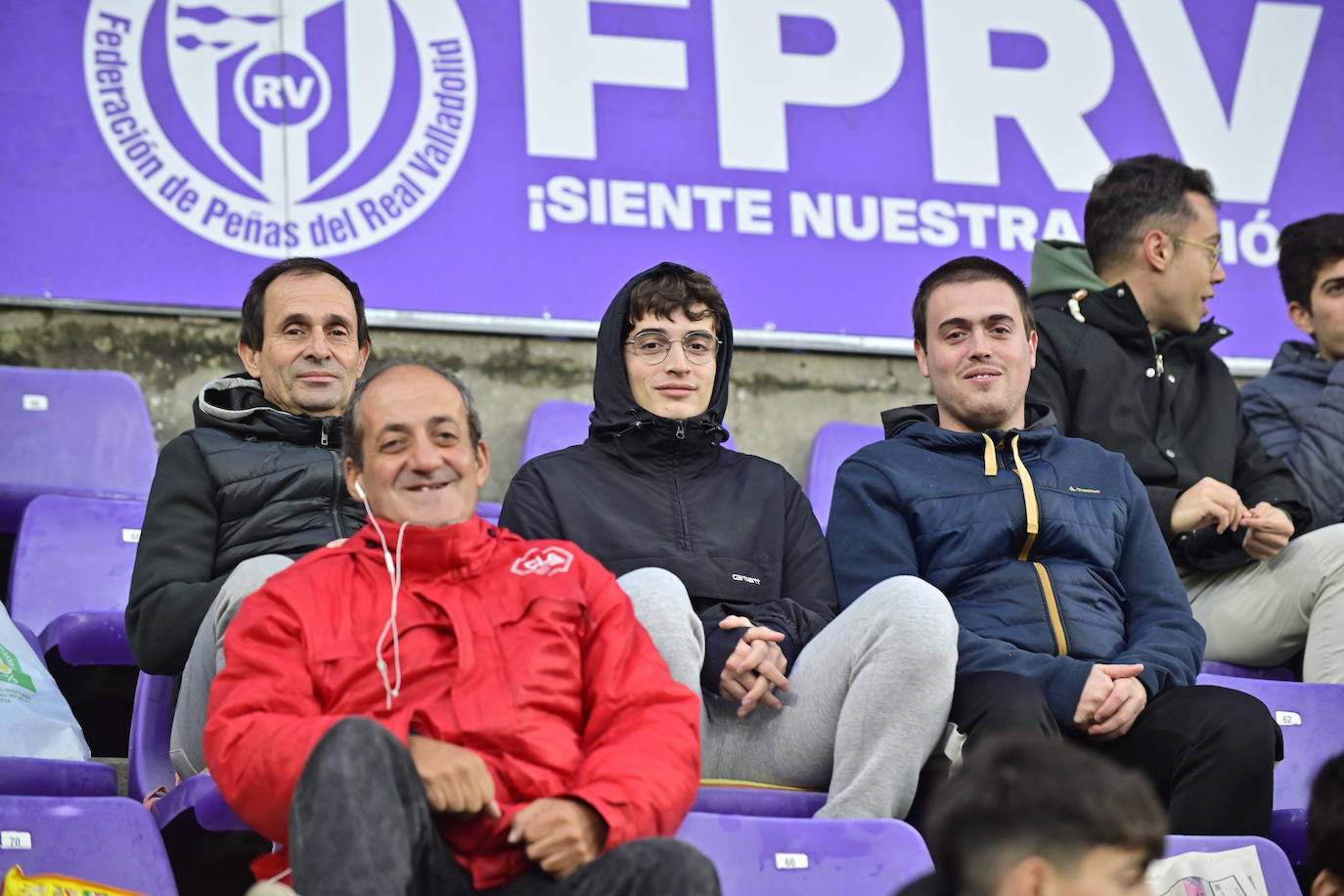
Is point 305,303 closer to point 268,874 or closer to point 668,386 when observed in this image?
point 668,386

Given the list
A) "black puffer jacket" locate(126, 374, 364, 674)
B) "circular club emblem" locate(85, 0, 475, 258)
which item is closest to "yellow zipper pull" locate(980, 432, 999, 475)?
"black puffer jacket" locate(126, 374, 364, 674)

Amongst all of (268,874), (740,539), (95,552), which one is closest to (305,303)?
(95,552)

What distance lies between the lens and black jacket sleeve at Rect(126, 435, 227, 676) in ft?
8.77

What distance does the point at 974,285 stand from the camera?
3.19 metres

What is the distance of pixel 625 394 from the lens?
3008 mm

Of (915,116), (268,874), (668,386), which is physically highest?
(915,116)

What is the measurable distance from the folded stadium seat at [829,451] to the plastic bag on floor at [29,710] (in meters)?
1.86

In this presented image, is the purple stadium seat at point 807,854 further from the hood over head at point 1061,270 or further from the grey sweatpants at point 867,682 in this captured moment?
the hood over head at point 1061,270

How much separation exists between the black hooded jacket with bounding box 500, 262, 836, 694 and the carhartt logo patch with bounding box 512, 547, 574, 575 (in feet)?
1.48

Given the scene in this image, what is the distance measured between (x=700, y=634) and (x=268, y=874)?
2.58 ft

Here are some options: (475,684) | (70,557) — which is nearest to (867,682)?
(475,684)

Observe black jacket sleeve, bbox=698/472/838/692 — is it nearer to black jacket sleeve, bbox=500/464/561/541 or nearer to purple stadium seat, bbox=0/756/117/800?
black jacket sleeve, bbox=500/464/561/541

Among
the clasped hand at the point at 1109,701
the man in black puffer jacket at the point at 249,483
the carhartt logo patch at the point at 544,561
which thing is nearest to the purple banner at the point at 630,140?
the man in black puffer jacket at the point at 249,483

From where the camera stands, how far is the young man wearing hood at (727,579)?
246 cm
